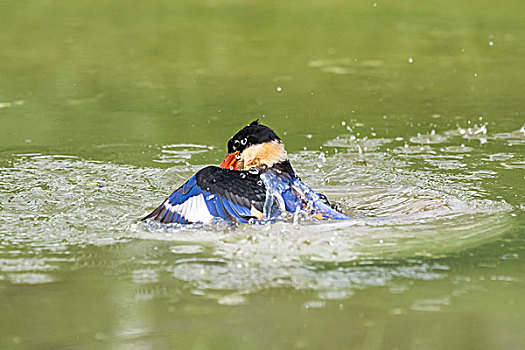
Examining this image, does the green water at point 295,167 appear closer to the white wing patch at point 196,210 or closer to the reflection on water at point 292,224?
the reflection on water at point 292,224

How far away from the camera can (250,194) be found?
5.99m

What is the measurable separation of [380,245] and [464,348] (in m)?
1.47

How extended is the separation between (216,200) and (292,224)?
0.52 metres

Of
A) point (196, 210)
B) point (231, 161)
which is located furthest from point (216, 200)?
point (231, 161)

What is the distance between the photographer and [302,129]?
9.18 meters

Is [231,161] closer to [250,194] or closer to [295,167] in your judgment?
[250,194]

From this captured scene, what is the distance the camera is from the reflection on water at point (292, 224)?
527cm

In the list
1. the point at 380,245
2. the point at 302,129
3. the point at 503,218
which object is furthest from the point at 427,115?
the point at 380,245

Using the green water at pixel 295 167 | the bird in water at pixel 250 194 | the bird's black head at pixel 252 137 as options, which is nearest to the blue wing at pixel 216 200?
the bird in water at pixel 250 194

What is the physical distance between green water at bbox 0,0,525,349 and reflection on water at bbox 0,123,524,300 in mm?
21

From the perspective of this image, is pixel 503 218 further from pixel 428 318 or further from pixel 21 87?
pixel 21 87

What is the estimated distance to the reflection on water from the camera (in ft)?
17.3

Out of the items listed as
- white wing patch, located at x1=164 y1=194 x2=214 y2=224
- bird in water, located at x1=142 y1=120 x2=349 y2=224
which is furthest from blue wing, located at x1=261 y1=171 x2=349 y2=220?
white wing patch, located at x1=164 y1=194 x2=214 y2=224

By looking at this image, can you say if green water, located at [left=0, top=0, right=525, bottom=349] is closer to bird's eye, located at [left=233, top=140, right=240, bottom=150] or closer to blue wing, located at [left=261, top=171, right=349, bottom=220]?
blue wing, located at [left=261, top=171, right=349, bottom=220]
